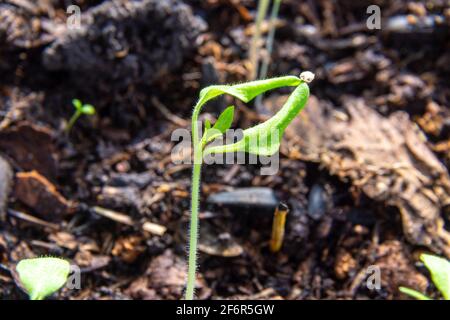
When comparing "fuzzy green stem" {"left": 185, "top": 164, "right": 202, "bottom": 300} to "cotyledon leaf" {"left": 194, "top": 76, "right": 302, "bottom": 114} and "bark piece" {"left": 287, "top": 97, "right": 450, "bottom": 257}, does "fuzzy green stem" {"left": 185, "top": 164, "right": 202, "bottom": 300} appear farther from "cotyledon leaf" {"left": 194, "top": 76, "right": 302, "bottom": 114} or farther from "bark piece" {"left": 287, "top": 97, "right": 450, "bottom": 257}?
"bark piece" {"left": 287, "top": 97, "right": 450, "bottom": 257}

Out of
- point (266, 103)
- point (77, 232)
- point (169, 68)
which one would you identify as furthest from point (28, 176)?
point (266, 103)

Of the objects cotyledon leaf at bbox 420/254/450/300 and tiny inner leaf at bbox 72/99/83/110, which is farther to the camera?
tiny inner leaf at bbox 72/99/83/110

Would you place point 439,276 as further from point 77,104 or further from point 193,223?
point 77,104

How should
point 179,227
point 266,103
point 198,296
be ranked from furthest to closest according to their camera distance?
point 266,103 < point 179,227 < point 198,296

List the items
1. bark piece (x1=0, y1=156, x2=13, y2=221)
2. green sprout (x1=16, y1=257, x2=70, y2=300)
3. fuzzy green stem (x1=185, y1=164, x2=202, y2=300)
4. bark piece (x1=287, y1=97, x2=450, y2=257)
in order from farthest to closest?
bark piece (x1=287, y1=97, x2=450, y2=257) < bark piece (x1=0, y1=156, x2=13, y2=221) < fuzzy green stem (x1=185, y1=164, x2=202, y2=300) < green sprout (x1=16, y1=257, x2=70, y2=300)

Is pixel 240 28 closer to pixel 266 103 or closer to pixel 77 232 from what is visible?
pixel 266 103

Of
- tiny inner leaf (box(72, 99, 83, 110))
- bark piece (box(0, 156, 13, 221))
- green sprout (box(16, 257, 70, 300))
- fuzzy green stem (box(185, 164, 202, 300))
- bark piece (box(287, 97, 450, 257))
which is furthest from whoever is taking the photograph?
tiny inner leaf (box(72, 99, 83, 110))

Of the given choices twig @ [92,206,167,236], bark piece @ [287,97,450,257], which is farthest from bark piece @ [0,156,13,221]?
bark piece @ [287,97,450,257]
